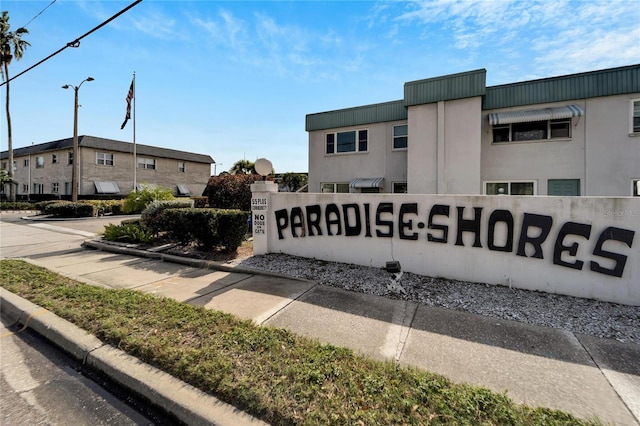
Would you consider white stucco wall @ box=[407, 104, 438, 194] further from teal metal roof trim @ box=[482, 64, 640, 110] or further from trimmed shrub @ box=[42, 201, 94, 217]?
trimmed shrub @ box=[42, 201, 94, 217]

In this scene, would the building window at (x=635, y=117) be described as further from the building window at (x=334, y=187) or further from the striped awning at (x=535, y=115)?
the building window at (x=334, y=187)

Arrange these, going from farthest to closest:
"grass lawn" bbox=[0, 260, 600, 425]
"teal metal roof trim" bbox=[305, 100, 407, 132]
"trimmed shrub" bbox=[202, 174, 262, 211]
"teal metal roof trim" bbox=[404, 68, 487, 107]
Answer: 1. "teal metal roof trim" bbox=[305, 100, 407, 132]
2. "trimmed shrub" bbox=[202, 174, 262, 211]
3. "teal metal roof trim" bbox=[404, 68, 487, 107]
4. "grass lawn" bbox=[0, 260, 600, 425]

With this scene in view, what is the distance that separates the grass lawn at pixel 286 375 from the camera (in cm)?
225

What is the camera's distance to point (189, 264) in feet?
24.5

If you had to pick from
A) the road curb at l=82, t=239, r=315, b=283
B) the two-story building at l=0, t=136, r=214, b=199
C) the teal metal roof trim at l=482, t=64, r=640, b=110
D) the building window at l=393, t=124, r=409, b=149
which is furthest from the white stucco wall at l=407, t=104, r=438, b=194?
the two-story building at l=0, t=136, r=214, b=199

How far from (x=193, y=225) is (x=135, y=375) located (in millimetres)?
5889

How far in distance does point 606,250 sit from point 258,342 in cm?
593

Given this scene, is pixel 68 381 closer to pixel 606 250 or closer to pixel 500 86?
pixel 606 250

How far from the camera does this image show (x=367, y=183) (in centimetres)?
1448

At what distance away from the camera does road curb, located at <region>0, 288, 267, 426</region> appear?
7.64 feet

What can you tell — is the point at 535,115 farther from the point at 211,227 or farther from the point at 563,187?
the point at 211,227

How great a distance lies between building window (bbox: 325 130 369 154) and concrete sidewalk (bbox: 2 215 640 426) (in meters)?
10.8

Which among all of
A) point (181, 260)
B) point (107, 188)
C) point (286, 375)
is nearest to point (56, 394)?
point (286, 375)

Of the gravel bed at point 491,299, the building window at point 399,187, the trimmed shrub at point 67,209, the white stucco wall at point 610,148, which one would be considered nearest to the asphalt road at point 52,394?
the gravel bed at point 491,299
